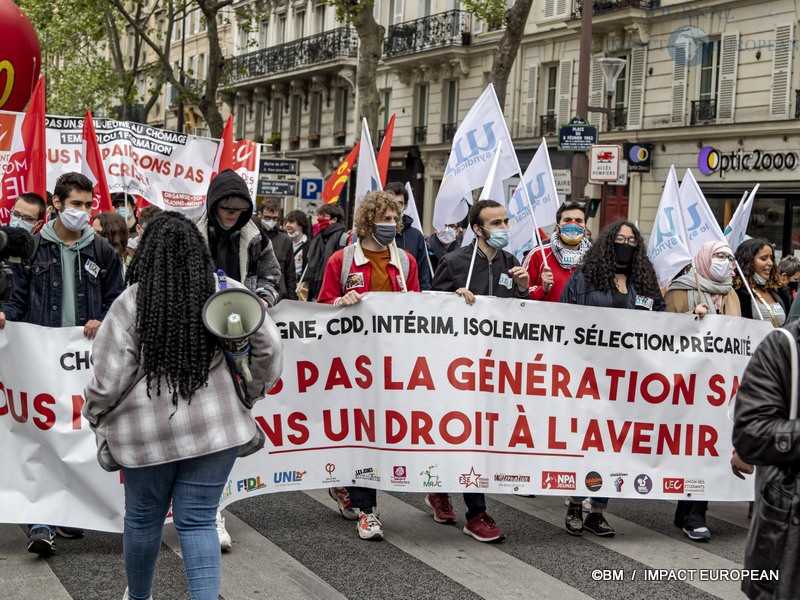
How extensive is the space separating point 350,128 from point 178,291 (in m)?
39.8

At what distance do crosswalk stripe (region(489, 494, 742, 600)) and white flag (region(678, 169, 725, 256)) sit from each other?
8.53 ft

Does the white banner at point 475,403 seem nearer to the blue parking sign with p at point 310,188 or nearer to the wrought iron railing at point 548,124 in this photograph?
the blue parking sign with p at point 310,188

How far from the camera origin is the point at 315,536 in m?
6.37

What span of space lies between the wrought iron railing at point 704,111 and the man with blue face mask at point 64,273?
22463 millimetres

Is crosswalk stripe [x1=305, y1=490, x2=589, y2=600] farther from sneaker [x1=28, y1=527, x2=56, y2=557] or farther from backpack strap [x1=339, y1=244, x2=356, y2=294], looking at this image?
sneaker [x1=28, y1=527, x2=56, y2=557]

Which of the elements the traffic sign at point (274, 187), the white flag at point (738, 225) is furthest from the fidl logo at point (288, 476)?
the traffic sign at point (274, 187)

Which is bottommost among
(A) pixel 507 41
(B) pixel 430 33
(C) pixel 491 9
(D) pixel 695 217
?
(D) pixel 695 217

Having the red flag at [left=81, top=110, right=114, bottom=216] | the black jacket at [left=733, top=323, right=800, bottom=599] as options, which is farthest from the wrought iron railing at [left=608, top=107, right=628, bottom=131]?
the black jacket at [left=733, top=323, right=800, bottom=599]

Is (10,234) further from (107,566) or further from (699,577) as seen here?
Result: (699,577)

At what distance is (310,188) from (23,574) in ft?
73.1

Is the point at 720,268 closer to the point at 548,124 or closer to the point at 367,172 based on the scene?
the point at 367,172

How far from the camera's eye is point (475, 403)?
6.50 metres

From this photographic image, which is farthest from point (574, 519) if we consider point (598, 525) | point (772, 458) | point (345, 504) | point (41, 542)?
point (772, 458)

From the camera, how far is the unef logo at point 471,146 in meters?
8.89
